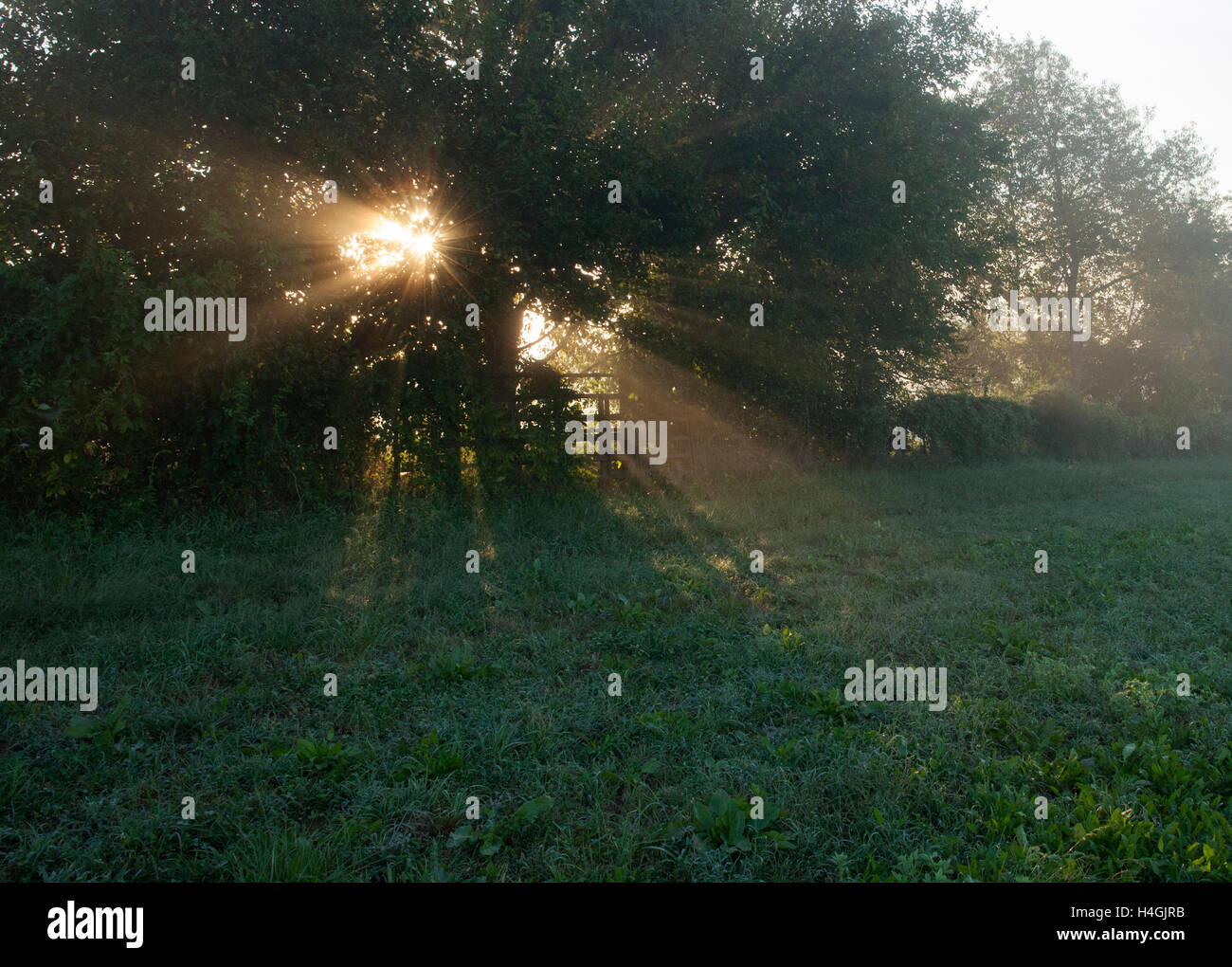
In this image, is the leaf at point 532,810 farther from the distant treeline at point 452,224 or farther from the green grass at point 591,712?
the distant treeline at point 452,224

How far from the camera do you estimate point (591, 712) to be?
470 centimetres

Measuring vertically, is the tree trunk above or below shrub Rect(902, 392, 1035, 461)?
above

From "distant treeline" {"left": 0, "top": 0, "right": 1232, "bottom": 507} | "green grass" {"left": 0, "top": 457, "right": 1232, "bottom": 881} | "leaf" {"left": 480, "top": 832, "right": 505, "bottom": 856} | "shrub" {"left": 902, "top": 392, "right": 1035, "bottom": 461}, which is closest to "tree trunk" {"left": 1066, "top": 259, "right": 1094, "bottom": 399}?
"shrub" {"left": 902, "top": 392, "right": 1035, "bottom": 461}

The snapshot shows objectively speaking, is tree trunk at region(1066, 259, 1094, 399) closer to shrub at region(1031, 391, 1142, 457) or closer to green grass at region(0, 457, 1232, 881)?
shrub at region(1031, 391, 1142, 457)

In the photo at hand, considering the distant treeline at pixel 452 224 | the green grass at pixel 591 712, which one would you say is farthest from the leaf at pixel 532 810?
the distant treeline at pixel 452 224

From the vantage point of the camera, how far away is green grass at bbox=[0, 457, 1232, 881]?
3.28 m

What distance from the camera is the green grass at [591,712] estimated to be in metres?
3.28

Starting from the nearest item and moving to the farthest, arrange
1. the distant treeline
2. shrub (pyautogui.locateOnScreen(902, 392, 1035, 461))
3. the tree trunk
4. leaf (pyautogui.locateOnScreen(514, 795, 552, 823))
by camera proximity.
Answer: leaf (pyautogui.locateOnScreen(514, 795, 552, 823)), the distant treeline, shrub (pyautogui.locateOnScreen(902, 392, 1035, 461)), the tree trunk

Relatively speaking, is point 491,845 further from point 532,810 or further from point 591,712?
point 591,712

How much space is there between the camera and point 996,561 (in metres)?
9.11

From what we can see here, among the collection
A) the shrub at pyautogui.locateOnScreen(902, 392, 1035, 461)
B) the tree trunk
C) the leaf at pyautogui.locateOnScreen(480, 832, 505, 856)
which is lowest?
the leaf at pyautogui.locateOnScreen(480, 832, 505, 856)

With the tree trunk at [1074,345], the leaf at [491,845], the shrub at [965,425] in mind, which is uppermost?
the tree trunk at [1074,345]
